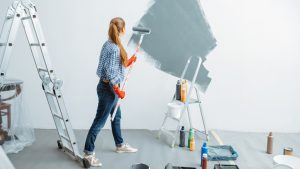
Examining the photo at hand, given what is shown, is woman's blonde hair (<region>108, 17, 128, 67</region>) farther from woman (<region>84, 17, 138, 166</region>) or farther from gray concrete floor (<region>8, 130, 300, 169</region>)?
gray concrete floor (<region>8, 130, 300, 169</region>)

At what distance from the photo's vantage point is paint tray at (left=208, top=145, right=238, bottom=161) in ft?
11.1

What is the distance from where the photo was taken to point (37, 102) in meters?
4.35

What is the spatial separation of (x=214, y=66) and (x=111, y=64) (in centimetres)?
174

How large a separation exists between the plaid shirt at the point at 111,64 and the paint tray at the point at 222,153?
1.25m

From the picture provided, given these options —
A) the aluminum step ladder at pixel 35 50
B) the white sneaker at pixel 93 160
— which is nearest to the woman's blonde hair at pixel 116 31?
the aluminum step ladder at pixel 35 50

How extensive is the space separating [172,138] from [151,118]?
2.07ft

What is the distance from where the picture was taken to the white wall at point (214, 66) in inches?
165

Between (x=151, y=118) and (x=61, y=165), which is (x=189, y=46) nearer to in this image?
(x=151, y=118)

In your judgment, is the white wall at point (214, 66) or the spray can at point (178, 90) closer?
the spray can at point (178, 90)

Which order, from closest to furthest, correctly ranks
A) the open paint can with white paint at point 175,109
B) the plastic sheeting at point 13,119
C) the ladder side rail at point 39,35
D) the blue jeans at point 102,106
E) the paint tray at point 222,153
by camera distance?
the ladder side rail at point 39,35
the blue jeans at point 102,106
the paint tray at point 222,153
the plastic sheeting at point 13,119
the open paint can with white paint at point 175,109

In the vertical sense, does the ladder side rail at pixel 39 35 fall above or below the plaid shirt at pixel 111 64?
above

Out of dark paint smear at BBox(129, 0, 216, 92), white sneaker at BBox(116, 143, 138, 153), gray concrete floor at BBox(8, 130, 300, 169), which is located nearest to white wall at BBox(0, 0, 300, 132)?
dark paint smear at BBox(129, 0, 216, 92)

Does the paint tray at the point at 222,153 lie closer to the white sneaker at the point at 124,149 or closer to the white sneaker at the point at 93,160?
the white sneaker at the point at 124,149

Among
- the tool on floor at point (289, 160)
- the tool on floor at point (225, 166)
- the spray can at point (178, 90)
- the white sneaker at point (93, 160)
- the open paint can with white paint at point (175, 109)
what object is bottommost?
the tool on floor at point (289, 160)
